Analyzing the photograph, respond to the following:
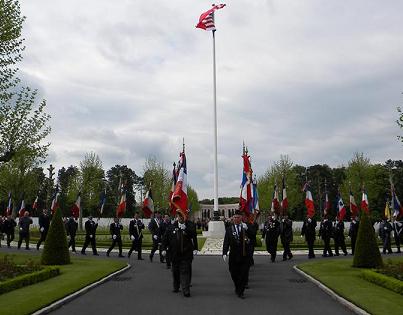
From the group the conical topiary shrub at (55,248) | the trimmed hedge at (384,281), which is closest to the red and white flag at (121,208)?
the conical topiary shrub at (55,248)

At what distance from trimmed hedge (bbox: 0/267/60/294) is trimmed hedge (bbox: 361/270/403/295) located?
1003 cm

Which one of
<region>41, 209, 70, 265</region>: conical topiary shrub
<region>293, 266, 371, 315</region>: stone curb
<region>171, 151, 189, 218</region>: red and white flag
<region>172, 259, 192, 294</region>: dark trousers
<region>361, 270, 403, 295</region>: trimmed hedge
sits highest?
<region>171, 151, 189, 218</region>: red and white flag

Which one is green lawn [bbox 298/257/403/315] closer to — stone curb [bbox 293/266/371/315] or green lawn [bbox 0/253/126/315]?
stone curb [bbox 293/266/371/315]

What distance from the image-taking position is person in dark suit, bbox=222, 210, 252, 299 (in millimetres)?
12555

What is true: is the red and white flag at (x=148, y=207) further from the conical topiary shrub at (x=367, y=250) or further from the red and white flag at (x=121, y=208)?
the conical topiary shrub at (x=367, y=250)

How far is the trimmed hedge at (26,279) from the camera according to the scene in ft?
42.1

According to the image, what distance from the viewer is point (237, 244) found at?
12.9 metres

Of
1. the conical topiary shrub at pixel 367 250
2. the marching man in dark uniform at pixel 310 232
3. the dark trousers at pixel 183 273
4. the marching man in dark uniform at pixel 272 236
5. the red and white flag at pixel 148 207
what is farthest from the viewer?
the marching man in dark uniform at pixel 310 232

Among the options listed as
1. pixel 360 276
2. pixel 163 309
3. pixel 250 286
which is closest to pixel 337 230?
pixel 360 276

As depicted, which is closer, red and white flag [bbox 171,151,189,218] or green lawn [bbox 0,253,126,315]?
green lawn [bbox 0,253,126,315]

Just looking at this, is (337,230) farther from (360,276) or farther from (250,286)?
(250,286)

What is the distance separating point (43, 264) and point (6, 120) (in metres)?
6.13

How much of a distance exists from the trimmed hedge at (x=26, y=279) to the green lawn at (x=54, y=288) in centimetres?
19

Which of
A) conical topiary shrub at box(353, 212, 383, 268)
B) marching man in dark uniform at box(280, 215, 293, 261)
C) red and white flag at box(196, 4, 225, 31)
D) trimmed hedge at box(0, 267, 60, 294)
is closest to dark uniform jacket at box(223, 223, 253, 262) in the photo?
trimmed hedge at box(0, 267, 60, 294)
